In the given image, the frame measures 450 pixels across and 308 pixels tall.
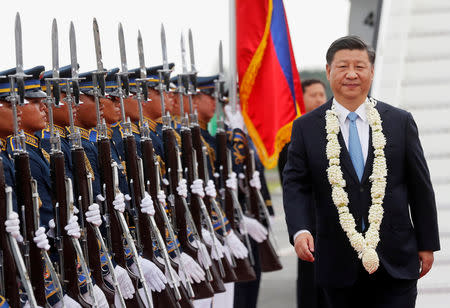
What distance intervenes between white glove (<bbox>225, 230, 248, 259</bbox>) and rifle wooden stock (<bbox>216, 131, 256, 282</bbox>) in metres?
0.04

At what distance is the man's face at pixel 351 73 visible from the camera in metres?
4.04

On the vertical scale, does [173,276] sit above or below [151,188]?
below

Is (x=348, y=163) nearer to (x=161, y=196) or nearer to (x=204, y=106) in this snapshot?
(x=161, y=196)

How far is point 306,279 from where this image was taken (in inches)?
273

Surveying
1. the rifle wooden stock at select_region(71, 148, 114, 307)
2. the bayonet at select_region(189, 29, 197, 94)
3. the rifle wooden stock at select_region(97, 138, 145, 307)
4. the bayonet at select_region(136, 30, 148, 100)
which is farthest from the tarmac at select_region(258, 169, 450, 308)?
the rifle wooden stock at select_region(71, 148, 114, 307)

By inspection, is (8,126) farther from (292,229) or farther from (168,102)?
(168,102)

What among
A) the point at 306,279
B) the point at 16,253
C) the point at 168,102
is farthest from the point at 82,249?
the point at 306,279

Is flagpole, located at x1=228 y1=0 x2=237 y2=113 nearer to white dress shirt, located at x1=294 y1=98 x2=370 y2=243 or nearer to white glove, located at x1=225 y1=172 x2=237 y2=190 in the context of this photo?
white glove, located at x1=225 y1=172 x2=237 y2=190

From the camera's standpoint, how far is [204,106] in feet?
22.6

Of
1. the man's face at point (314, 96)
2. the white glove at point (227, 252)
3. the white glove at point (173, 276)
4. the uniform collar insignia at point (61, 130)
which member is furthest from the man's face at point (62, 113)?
the man's face at point (314, 96)

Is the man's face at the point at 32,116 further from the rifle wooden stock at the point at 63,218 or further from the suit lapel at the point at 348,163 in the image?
the suit lapel at the point at 348,163

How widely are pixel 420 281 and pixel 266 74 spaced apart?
2032 mm

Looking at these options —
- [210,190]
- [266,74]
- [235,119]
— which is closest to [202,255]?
[210,190]

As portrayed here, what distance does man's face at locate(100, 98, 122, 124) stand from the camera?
512 cm
